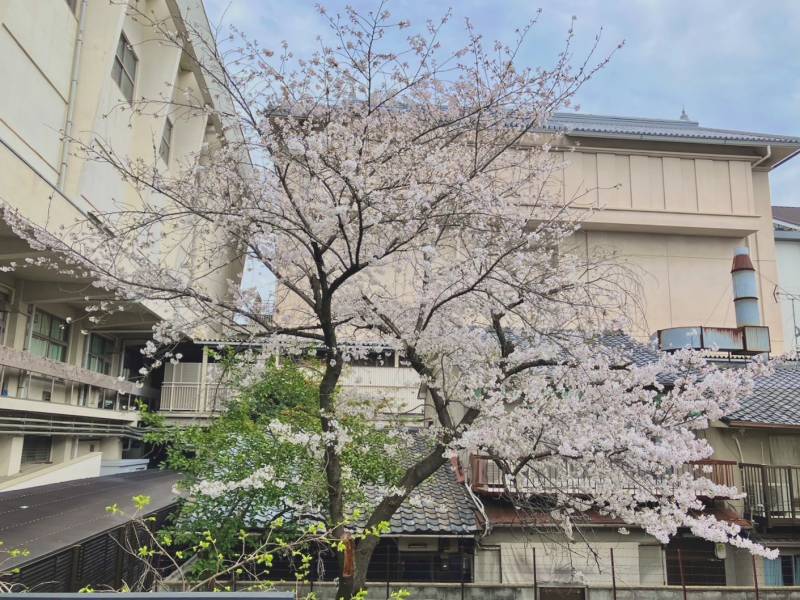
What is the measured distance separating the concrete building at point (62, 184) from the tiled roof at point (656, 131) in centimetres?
1577

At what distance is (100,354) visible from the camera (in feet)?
61.2

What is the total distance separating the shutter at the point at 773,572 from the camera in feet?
45.3

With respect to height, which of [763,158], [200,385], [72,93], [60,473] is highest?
[763,158]

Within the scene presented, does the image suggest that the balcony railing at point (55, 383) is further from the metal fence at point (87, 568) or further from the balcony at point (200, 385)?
the metal fence at point (87, 568)

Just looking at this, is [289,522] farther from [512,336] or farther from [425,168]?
[425,168]

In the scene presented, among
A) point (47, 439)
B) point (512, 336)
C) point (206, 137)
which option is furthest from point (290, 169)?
point (206, 137)

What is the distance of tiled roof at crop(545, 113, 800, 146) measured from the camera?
25.5 m

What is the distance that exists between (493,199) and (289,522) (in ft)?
18.5

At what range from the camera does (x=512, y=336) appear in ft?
29.1

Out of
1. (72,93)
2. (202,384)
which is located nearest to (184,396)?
(202,384)

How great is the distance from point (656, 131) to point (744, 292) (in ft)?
28.1

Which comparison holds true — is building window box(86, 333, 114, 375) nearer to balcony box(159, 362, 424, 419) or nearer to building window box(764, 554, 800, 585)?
balcony box(159, 362, 424, 419)

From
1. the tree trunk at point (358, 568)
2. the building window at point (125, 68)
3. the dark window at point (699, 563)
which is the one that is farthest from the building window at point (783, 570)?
the building window at point (125, 68)

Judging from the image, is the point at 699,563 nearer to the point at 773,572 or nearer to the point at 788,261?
the point at 773,572
